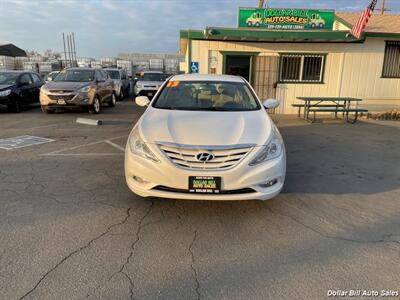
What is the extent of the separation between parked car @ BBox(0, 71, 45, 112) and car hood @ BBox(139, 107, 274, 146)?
9.95m

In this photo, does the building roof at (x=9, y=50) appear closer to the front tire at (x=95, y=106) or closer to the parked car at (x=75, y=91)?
the parked car at (x=75, y=91)

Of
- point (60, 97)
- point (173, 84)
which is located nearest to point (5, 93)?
point (60, 97)

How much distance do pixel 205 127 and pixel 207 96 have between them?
1.32 meters

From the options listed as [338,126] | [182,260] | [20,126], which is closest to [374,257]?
[182,260]

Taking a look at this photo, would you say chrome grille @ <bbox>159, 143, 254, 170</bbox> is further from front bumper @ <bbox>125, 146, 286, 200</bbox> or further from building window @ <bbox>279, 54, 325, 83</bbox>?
building window @ <bbox>279, 54, 325, 83</bbox>

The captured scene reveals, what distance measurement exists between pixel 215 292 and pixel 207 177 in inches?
47.3

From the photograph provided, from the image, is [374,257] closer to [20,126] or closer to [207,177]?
[207,177]

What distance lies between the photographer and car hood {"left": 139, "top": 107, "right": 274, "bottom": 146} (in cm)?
362

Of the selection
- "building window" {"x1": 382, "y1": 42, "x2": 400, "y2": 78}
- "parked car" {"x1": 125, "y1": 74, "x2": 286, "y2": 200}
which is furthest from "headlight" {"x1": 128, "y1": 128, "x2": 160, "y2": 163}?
"building window" {"x1": 382, "y1": 42, "x2": 400, "y2": 78}

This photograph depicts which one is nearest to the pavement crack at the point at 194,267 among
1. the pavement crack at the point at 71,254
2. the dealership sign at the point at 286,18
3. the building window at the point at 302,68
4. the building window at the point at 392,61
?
the pavement crack at the point at 71,254

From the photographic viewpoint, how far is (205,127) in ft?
12.7

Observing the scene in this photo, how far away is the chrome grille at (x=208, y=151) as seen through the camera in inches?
136

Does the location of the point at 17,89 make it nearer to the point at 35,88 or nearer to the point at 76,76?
the point at 35,88

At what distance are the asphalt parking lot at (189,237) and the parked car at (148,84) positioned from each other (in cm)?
1191
